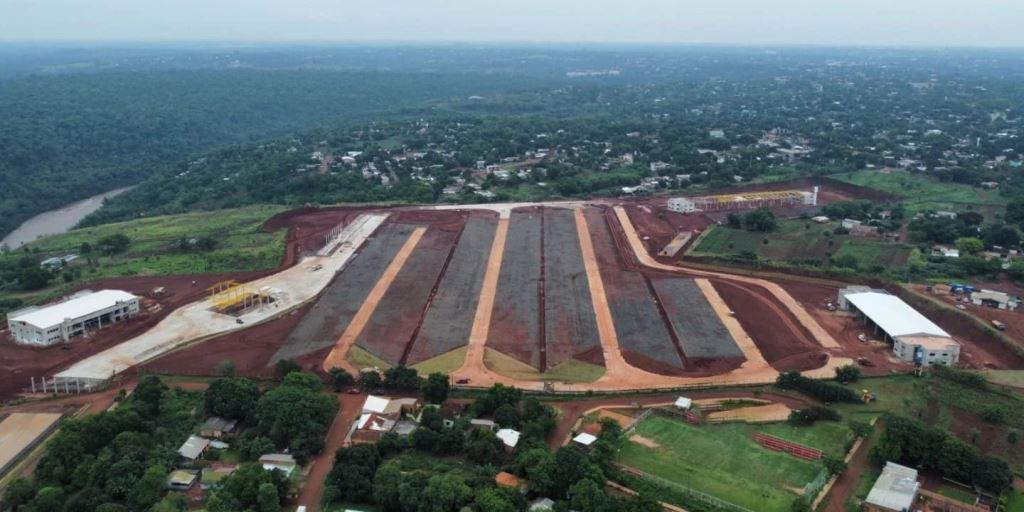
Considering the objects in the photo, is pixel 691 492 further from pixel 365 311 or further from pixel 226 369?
pixel 365 311

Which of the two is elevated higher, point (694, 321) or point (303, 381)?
point (303, 381)

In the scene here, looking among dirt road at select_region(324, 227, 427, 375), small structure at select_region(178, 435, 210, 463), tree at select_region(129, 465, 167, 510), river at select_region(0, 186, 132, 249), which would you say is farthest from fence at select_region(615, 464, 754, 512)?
river at select_region(0, 186, 132, 249)

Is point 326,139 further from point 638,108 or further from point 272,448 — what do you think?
point 272,448

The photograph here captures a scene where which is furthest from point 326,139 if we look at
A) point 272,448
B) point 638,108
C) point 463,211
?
point 272,448

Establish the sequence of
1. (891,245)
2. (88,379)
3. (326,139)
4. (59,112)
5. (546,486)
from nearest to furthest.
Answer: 1. (546,486)
2. (88,379)
3. (891,245)
4. (326,139)
5. (59,112)

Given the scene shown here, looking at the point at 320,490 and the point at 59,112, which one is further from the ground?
the point at 59,112

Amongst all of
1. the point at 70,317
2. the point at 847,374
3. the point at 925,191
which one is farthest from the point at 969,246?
the point at 70,317
